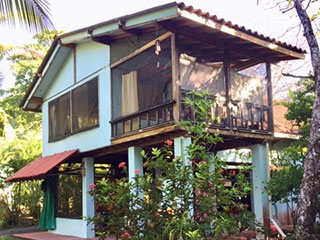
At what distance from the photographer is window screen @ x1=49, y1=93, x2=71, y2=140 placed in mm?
15023

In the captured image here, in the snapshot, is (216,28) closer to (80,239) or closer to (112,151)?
(112,151)

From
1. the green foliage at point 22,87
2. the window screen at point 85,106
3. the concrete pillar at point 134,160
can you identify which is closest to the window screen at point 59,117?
the window screen at point 85,106

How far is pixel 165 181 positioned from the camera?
18.2 ft

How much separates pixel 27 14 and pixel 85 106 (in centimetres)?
579

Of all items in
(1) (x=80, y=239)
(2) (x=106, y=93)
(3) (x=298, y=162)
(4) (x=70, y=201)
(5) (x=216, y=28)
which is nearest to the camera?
(5) (x=216, y=28)

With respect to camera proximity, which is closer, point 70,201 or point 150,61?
point 150,61

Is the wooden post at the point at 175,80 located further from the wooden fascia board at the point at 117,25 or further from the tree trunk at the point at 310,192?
the tree trunk at the point at 310,192

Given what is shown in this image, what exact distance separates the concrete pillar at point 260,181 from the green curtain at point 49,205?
27.7 ft

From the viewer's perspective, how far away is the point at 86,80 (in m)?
13.6

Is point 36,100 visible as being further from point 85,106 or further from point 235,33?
point 235,33

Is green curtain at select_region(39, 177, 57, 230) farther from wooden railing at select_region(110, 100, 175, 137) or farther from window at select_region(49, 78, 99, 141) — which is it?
wooden railing at select_region(110, 100, 175, 137)

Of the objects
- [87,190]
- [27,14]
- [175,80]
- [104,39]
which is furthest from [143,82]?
[87,190]

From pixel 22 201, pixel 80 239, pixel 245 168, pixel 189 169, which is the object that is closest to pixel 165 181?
pixel 189 169

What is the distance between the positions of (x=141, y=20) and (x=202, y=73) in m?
1.99
